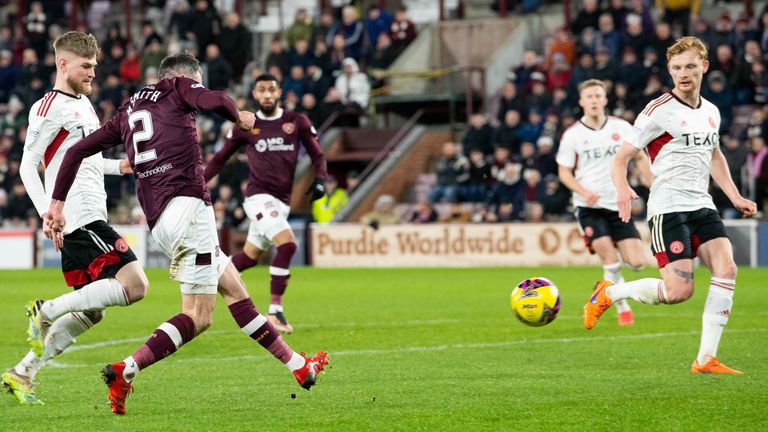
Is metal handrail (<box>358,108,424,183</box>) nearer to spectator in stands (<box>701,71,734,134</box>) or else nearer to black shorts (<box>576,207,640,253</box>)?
spectator in stands (<box>701,71,734,134</box>)

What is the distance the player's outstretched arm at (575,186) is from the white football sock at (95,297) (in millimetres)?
5760

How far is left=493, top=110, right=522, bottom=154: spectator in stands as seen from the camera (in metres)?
25.8

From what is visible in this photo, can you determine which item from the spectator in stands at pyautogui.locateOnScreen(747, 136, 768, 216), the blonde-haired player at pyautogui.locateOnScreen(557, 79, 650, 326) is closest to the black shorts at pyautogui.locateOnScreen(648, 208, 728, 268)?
the blonde-haired player at pyautogui.locateOnScreen(557, 79, 650, 326)

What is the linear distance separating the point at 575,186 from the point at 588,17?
15.0 metres

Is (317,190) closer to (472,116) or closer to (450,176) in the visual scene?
(450,176)

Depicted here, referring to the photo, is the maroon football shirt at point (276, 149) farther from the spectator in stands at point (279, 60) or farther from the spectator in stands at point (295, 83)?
the spectator in stands at point (279, 60)


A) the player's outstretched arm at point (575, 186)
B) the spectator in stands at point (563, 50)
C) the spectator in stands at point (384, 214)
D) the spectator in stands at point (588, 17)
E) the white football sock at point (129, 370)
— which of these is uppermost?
the spectator in stands at point (588, 17)

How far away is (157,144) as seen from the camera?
766 cm

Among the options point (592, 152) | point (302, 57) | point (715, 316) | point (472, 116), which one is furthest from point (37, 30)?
point (715, 316)

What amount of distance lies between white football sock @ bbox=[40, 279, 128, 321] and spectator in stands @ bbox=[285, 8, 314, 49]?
22.9 m

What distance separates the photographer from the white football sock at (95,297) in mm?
8133

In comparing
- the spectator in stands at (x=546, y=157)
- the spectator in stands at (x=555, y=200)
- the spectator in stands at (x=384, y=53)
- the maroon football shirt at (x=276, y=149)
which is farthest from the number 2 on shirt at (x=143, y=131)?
the spectator in stands at (x=384, y=53)

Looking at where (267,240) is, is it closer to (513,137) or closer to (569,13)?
(513,137)

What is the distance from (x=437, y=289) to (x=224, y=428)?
1186 cm
